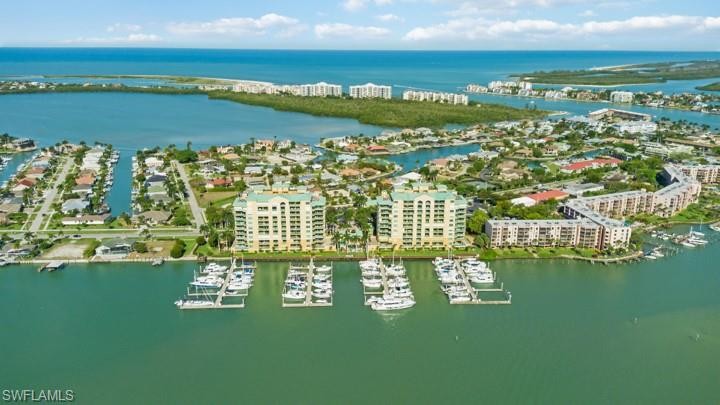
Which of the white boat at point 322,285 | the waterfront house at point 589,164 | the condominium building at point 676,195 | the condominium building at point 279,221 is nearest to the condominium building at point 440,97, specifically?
the waterfront house at point 589,164

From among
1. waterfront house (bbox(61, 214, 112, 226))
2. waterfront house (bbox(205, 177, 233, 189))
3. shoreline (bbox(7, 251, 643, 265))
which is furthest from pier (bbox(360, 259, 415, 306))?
waterfront house (bbox(205, 177, 233, 189))

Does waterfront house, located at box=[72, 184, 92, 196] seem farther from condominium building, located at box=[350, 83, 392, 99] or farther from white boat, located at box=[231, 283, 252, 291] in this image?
condominium building, located at box=[350, 83, 392, 99]

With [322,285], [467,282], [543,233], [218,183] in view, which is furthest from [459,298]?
[218,183]

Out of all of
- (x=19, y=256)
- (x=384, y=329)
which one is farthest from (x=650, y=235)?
(x=19, y=256)

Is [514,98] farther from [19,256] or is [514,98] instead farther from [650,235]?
[19,256]

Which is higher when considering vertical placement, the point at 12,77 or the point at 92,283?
the point at 12,77

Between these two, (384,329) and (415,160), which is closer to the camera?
(384,329)

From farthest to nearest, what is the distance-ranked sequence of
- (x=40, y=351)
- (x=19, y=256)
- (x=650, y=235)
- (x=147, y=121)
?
(x=147, y=121)
(x=650, y=235)
(x=19, y=256)
(x=40, y=351)
